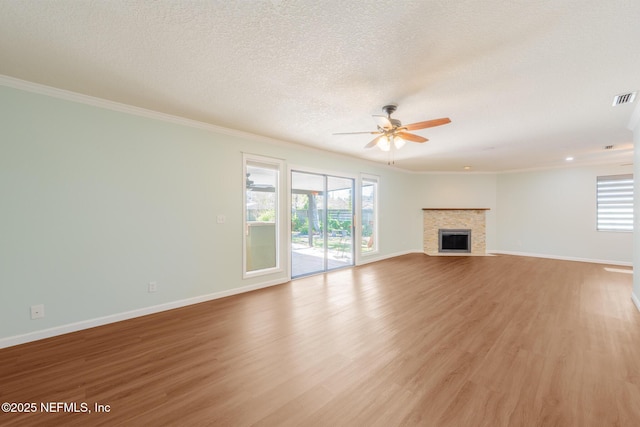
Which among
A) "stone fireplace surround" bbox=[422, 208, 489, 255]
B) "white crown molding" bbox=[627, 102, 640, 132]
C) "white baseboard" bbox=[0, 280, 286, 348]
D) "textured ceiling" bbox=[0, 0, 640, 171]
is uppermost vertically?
"textured ceiling" bbox=[0, 0, 640, 171]

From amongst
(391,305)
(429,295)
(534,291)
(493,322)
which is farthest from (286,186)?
(534,291)

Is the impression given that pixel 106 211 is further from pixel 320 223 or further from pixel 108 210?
pixel 320 223

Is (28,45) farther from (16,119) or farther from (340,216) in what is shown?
(340,216)

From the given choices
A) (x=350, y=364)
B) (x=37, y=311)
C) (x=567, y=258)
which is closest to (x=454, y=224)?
(x=567, y=258)

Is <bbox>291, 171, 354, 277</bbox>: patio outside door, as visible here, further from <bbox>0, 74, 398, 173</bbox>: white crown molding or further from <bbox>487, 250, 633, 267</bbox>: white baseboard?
<bbox>487, 250, 633, 267</bbox>: white baseboard

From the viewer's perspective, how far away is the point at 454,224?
8.09 metres

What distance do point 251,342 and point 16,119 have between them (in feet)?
10.8

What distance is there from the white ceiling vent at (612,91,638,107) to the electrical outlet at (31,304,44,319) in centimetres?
666

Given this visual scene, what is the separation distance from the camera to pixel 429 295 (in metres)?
4.13

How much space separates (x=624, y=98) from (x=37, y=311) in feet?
22.4

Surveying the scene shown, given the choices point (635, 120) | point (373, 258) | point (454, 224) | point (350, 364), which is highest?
point (635, 120)

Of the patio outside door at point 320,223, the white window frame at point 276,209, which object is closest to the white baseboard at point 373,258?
the patio outside door at point 320,223

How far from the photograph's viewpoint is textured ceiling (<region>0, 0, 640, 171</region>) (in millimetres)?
1693

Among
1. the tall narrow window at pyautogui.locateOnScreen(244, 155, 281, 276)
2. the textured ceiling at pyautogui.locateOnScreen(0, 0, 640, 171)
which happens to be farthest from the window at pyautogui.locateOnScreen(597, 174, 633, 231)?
the tall narrow window at pyautogui.locateOnScreen(244, 155, 281, 276)
